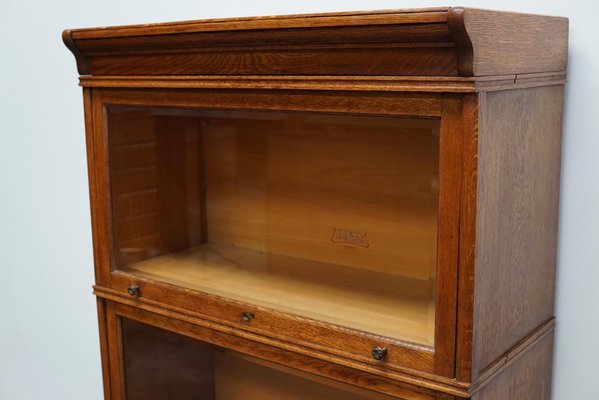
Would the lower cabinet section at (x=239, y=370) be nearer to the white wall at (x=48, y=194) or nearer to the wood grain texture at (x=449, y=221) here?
the wood grain texture at (x=449, y=221)

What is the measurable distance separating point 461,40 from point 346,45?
14cm

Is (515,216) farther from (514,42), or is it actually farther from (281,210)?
(281,210)

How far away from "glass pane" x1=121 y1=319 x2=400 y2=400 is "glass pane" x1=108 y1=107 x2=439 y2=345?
95 millimetres

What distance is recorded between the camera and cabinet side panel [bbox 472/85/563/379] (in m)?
0.82

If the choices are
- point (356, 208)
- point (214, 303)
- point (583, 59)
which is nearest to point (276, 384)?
point (214, 303)

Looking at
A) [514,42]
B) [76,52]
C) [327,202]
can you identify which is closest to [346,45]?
[514,42]

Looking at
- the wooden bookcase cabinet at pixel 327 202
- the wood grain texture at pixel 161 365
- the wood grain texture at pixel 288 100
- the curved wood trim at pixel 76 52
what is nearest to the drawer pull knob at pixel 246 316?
the wooden bookcase cabinet at pixel 327 202

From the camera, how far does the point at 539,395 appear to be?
1.04 metres

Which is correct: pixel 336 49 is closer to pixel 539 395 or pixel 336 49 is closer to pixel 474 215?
pixel 474 215

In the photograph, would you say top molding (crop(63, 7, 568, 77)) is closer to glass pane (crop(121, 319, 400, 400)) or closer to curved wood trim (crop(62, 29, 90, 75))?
curved wood trim (crop(62, 29, 90, 75))

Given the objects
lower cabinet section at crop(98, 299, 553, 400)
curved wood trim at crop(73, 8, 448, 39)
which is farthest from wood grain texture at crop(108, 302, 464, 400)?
curved wood trim at crop(73, 8, 448, 39)

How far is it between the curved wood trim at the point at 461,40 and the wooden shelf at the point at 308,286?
254 mm

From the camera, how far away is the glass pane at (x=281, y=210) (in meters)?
0.95

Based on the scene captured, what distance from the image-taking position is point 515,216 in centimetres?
90
